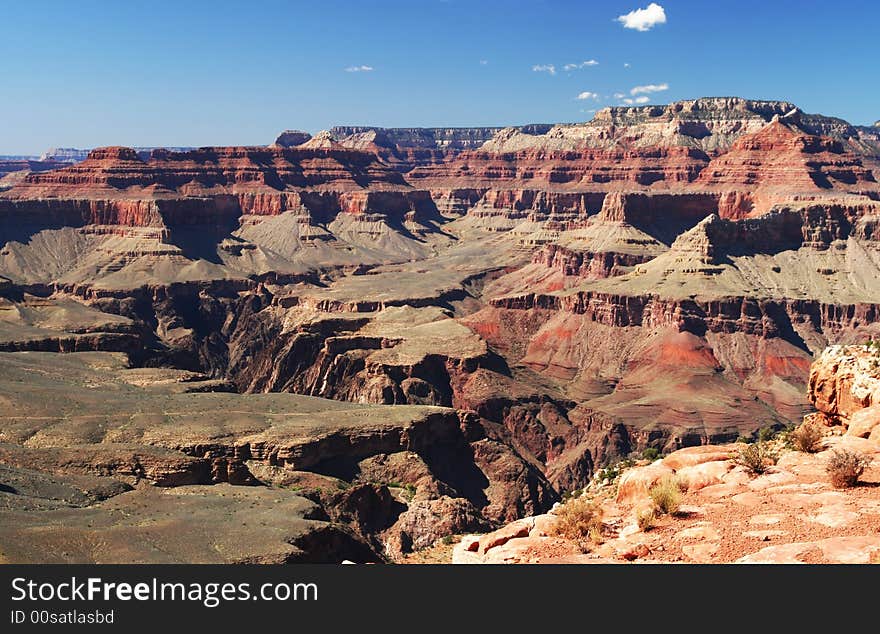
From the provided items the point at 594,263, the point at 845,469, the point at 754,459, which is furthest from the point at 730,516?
the point at 594,263

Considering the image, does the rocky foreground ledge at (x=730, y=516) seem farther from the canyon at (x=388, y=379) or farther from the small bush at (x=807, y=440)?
the canyon at (x=388, y=379)

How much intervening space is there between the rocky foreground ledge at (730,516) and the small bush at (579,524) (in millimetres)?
53

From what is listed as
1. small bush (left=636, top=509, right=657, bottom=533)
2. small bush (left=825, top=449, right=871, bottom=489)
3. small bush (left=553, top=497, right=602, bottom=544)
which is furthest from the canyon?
small bush (left=553, top=497, right=602, bottom=544)

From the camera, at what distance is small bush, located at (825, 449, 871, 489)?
26625 mm

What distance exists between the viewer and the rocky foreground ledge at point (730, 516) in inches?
908

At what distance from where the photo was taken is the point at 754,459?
3008 cm

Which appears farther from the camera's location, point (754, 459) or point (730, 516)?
point (754, 459)

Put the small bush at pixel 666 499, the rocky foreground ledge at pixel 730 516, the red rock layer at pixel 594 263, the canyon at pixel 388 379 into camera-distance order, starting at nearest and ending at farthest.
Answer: the rocky foreground ledge at pixel 730 516 < the small bush at pixel 666 499 < the canyon at pixel 388 379 < the red rock layer at pixel 594 263

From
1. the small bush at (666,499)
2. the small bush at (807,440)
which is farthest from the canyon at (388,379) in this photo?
the small bush at (666,499)

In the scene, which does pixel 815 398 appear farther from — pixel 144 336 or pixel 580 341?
pixel 144 336

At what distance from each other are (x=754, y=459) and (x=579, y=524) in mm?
7688

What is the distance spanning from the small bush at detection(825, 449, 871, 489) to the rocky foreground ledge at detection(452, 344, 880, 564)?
8.6 inches

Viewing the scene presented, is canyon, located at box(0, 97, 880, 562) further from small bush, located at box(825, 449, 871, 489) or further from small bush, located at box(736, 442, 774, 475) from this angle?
small bush, located at box(825, 449, 871, 489)

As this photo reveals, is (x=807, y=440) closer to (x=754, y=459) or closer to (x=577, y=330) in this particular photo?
(x=754, y=459)
